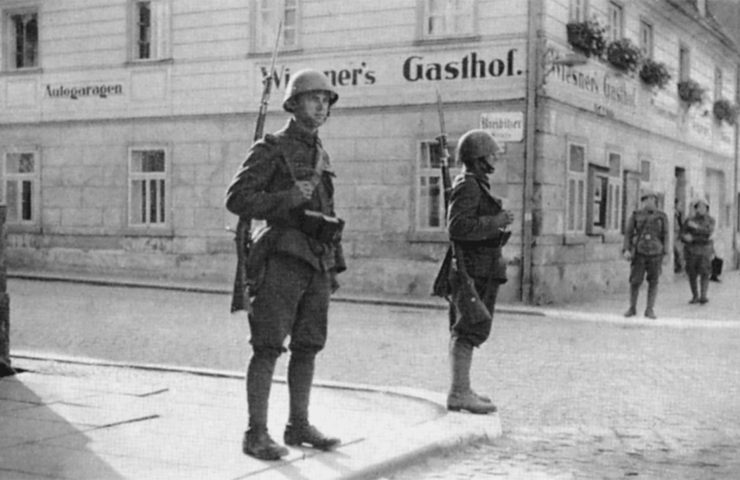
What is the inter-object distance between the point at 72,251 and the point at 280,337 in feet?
62.6

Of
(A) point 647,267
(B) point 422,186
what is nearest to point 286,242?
(A) point 647,267

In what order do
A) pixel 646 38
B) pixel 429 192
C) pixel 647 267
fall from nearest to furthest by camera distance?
pixel 647 267 → pixel 429 192 → pixel 646 38

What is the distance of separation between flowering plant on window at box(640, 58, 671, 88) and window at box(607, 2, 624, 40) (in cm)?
98

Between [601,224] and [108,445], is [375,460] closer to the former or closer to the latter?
[108,445]

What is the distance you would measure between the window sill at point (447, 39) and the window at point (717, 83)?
1374 centimetres

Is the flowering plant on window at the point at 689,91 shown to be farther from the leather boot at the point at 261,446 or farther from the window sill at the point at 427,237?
the leather boot at the point at 261,446

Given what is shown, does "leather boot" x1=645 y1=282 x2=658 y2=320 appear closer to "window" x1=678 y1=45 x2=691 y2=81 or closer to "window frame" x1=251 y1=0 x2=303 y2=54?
"window frame" x1=251 y1=0 x2=303 y2=54

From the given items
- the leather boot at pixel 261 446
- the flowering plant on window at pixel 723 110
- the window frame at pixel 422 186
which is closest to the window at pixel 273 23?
the window frame at pixel 422 186

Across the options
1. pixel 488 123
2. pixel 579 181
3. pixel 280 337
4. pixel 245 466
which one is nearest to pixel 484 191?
pixel 280 337

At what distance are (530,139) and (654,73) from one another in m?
5.90

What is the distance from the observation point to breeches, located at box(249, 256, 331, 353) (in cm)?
603

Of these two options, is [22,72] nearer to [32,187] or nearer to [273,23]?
[32,187]

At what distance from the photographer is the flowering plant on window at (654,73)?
79.0 feet

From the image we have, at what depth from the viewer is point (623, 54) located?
22344 millimetres
